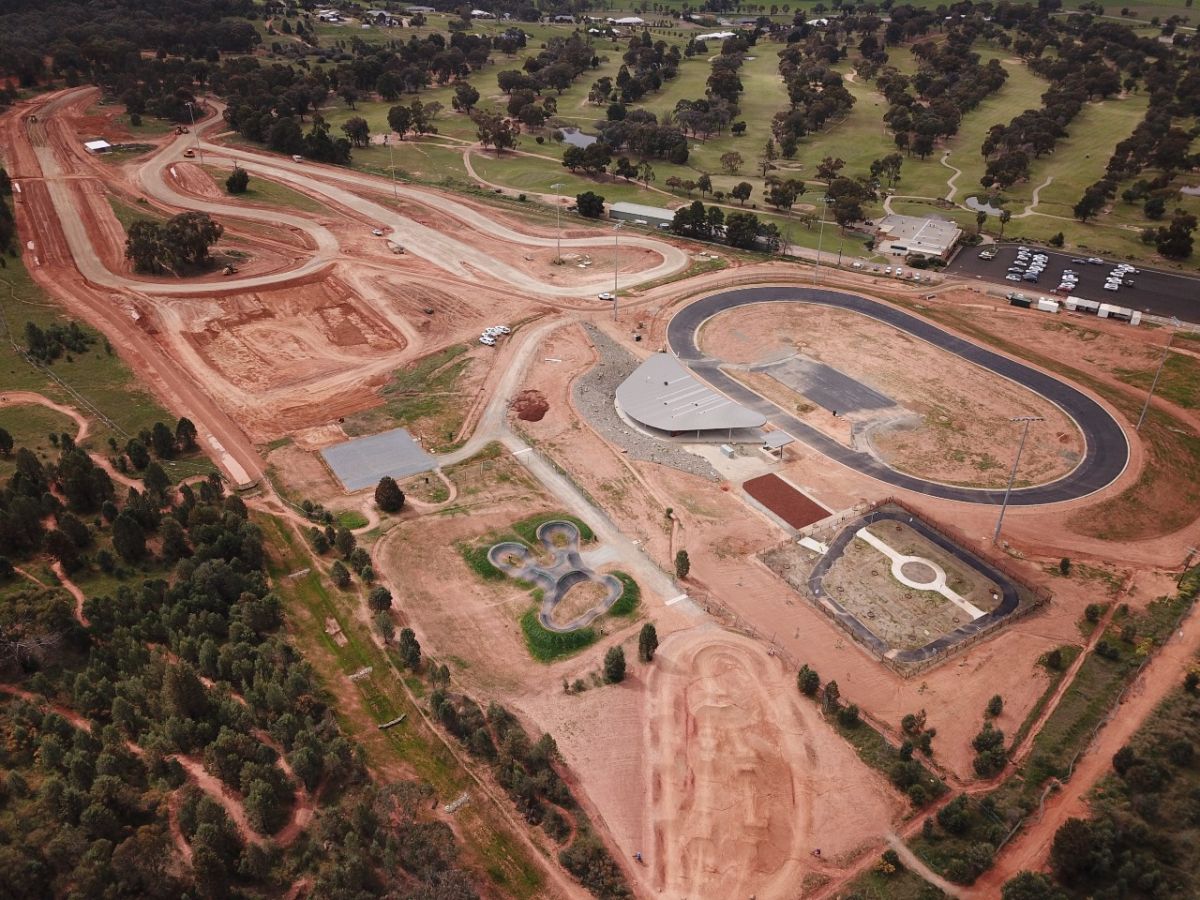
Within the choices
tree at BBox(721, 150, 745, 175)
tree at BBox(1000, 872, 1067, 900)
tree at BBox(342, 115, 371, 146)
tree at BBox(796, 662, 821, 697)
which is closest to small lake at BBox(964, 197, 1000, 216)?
tree at BBox(721, 150, 745, 175)

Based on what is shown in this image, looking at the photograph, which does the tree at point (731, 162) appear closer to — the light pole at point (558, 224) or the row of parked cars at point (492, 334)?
the light pole at point (558, 224)

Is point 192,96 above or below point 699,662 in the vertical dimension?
above

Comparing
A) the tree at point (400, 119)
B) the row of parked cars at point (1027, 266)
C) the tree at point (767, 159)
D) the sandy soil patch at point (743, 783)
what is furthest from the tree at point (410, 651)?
the tree at point (400, 119)

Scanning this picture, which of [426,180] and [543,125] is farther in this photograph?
[543,125]

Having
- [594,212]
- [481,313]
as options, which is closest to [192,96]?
[594,212]

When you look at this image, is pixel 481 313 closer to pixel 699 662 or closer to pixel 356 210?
pixel 356 210

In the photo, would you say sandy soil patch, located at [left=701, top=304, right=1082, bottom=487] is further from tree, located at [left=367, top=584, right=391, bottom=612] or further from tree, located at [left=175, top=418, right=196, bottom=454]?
tree, located at [left=175, top=418, right=196, bottom=454]
